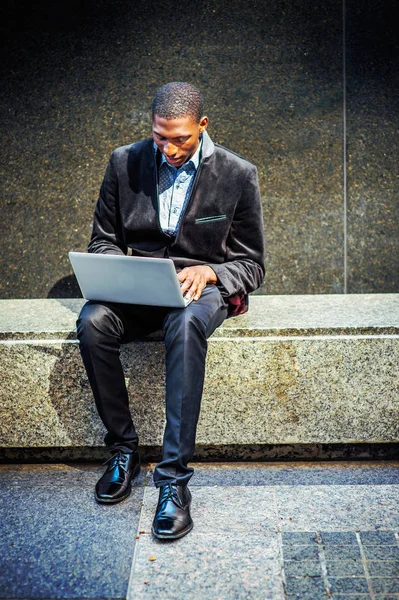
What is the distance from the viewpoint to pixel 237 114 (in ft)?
14.0

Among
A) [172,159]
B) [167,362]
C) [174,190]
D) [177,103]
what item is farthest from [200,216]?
[167,362]

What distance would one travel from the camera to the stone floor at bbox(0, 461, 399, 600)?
7.88ft

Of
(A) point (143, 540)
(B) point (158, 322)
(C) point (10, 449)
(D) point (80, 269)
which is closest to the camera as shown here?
(A) point (143, 540)

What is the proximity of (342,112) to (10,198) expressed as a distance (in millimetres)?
2215

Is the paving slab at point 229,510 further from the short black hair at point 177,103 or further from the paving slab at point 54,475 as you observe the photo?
the short black hair at point 177,103

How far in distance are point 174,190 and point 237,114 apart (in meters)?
1.14

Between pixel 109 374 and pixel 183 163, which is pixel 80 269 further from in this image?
pixel 183 163

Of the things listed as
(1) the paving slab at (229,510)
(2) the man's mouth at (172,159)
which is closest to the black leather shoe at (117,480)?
(1) the paving slab at (229,510)

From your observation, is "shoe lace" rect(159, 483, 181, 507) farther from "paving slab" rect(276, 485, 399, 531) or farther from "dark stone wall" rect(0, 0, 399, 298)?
"dark stone wall" rect(0, 0, 399, 298)

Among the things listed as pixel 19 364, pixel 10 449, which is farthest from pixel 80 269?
pixel 10 449

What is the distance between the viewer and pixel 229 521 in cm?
285

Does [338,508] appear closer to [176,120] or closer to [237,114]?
[176,120]

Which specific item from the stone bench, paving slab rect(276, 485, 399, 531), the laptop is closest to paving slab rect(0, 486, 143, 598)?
the stone bench

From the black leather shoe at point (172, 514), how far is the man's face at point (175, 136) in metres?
1.53
